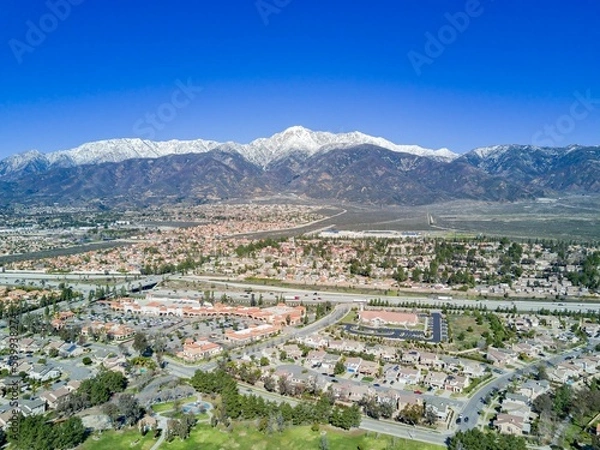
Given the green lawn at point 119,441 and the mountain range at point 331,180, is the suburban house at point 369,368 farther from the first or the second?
the mountain range at point 331,180

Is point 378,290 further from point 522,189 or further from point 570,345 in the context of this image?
point 522,189

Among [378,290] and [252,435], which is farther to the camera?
[378,290]

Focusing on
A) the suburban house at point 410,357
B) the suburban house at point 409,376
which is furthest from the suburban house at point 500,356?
the suburban house at point 409,376

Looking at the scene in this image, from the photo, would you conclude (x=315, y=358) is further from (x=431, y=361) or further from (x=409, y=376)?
(x=431, y=361)

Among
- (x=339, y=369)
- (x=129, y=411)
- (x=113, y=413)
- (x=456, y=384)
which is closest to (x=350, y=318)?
(x=339, y=369)

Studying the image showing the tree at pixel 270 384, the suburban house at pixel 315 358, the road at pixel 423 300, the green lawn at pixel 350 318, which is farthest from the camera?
the road at pixel 423 300

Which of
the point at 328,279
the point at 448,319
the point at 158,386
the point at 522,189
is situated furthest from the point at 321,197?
the point at 158,386

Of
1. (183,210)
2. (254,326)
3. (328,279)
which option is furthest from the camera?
(183,210)
